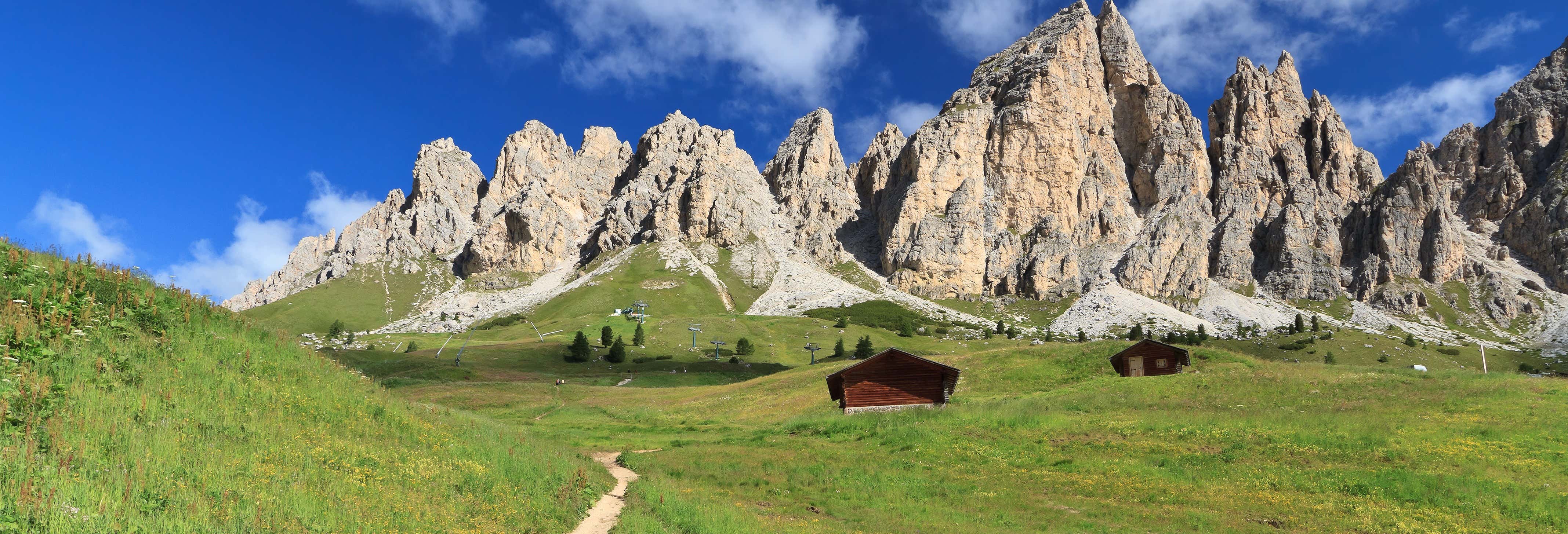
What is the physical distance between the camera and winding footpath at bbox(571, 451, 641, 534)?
1546cm

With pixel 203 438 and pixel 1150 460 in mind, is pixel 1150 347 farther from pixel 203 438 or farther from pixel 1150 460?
pixel 203 438

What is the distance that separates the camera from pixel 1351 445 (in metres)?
25.4

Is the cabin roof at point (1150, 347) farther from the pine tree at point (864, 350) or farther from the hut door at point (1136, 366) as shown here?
the pine tree at point (864, 350)

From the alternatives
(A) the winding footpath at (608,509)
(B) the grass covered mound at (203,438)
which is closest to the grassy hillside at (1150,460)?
(A) the winding footpath at (608,509)

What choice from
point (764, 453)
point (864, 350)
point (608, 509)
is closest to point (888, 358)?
point (764, 453)

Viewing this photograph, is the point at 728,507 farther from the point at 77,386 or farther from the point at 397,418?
the point at 77,386

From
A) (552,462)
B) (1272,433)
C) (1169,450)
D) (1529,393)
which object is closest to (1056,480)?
(1169,450)

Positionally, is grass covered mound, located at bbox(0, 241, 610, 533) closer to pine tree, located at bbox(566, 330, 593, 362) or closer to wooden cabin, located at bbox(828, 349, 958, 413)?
wooden cabin, located at bbox(828, 349, 958, 413)

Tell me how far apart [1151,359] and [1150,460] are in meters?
27.7

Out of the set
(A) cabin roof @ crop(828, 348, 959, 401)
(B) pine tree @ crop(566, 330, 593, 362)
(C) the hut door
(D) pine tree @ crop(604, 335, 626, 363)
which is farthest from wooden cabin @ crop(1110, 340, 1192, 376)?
(B) pine tree @ crop(566, 330, 593, 362)

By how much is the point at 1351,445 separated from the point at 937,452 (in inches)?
561

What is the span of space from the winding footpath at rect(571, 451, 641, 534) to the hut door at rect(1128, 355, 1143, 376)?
3860 cm

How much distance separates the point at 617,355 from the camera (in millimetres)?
108188

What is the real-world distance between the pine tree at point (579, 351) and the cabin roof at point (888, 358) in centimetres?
6779
